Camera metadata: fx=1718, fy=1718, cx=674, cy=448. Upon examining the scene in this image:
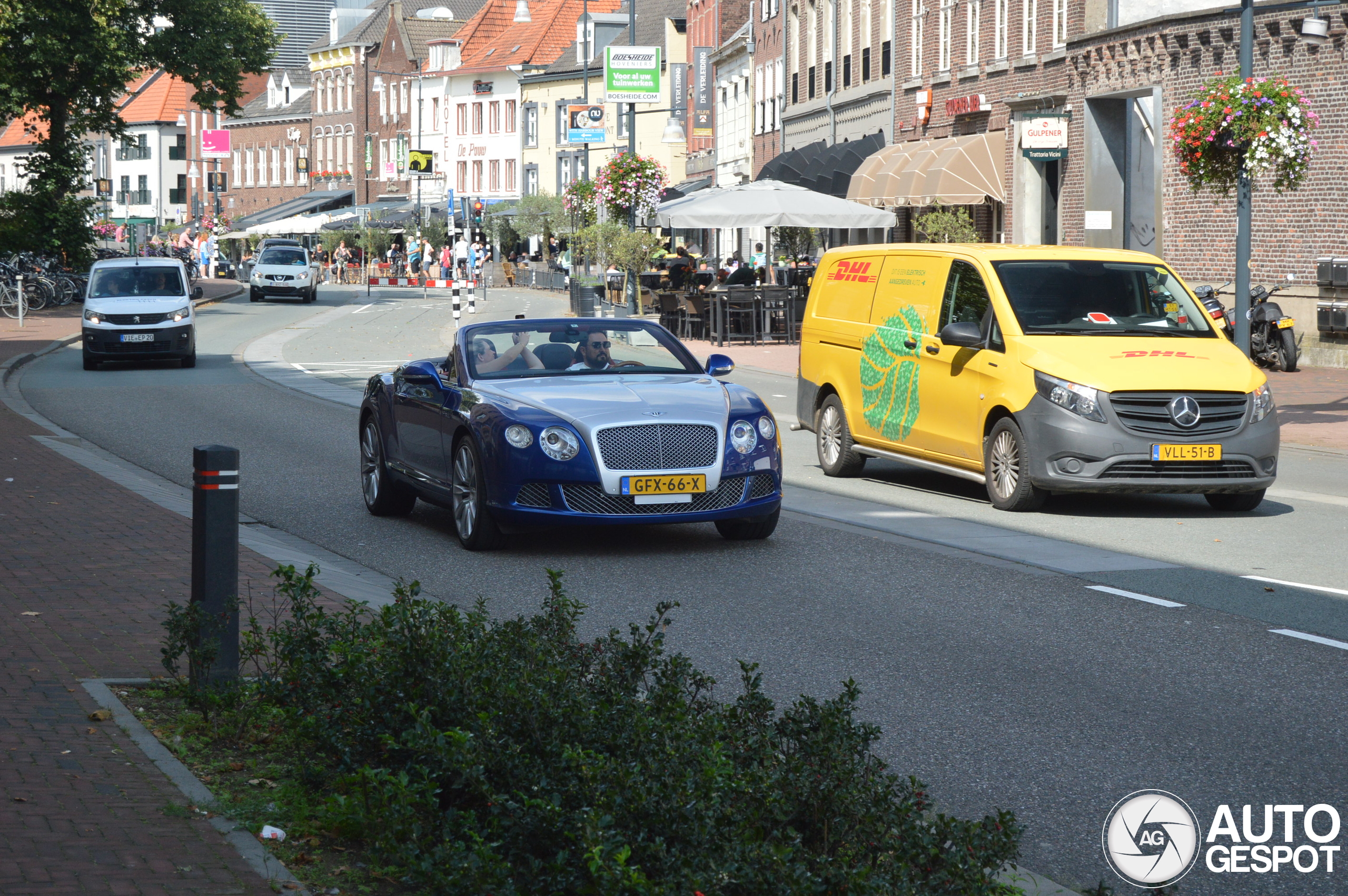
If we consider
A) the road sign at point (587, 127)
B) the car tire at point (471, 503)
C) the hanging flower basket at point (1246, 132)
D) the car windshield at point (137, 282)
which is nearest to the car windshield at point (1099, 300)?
the car tire at point (471, 503)

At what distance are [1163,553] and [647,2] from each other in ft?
279

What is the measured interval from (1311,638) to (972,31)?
31083 millimetres

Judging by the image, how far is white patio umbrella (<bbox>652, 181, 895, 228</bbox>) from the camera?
3192cm

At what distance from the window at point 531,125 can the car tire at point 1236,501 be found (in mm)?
87144

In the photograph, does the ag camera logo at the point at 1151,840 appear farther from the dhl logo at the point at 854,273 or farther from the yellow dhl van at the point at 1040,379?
the dhl logo at the point at 854,273

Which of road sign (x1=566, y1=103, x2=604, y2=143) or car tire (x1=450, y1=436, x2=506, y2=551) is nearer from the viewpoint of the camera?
car tire (x1=450, y1=436, x2=506, y2=551)

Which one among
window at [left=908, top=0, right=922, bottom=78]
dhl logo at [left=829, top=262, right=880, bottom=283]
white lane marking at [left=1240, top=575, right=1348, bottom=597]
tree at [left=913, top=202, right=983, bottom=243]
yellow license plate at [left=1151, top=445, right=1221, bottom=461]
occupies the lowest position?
white lane marking at [left=1240, top=575, right=1348, bottom=597]

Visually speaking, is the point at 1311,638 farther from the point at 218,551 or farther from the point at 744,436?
the point at 218,551

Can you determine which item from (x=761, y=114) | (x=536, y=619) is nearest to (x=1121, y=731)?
(x=536, y=619)

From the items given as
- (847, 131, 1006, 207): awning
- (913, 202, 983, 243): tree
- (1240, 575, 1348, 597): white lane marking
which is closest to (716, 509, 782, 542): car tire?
(1240, 575, 1348, 597): white lane marking

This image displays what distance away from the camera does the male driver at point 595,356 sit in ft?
36.8

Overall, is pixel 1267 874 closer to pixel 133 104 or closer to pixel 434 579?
pixel 434 579

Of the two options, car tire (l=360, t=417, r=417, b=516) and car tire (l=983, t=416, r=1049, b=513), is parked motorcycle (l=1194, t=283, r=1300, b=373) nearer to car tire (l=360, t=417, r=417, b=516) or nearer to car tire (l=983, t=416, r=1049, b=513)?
car tire (l=983, t=416, r=1049, b=513)

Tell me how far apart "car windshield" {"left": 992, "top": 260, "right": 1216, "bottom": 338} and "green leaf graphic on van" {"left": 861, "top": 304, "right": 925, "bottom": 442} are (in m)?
0.98
